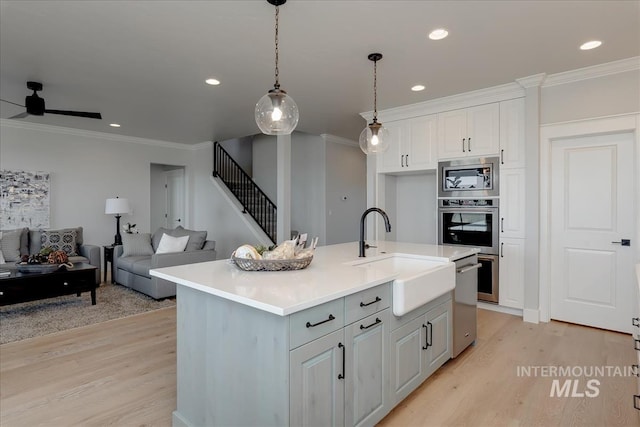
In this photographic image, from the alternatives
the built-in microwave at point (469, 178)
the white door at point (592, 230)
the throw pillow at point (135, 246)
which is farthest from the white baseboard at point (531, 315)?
the throw pillow at point (135, 246)

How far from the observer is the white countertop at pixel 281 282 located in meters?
1.41

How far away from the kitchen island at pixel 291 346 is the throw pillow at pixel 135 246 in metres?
3.80

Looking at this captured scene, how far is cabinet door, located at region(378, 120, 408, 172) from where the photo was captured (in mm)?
4789

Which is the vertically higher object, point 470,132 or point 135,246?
point 470,132

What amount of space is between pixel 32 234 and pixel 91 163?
5.50 ft

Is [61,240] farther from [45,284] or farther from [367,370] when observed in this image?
[367,370]

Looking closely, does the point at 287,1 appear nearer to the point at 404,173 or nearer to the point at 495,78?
the point at 495,78

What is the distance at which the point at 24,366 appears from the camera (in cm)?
270

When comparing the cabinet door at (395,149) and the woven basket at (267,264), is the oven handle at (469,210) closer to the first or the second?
the cabinet door at (395,149)

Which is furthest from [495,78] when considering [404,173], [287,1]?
[287,1]

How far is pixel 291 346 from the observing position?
1.39 meters

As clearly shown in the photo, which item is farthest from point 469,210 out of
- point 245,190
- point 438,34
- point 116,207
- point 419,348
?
point 116,207

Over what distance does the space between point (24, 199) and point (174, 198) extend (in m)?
2.97

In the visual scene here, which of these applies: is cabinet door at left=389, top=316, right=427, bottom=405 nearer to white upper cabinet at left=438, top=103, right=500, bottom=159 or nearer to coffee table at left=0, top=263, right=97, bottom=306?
white upper cabinet at left=438, top=103, right=500, bottom=159
